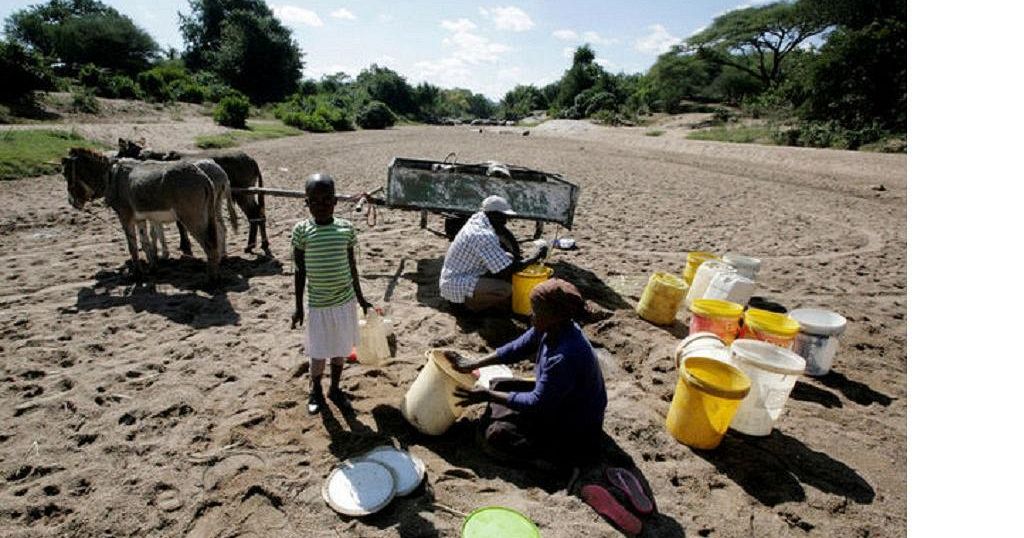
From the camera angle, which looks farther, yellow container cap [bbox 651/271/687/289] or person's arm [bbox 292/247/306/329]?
yellow container cap [bbox 651/271/687/289]

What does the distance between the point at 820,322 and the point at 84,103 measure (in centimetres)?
2837

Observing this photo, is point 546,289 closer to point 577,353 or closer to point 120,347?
point 577,353

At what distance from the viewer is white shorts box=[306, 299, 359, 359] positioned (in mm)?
3445

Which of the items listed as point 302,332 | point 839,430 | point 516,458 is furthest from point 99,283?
point 839,430

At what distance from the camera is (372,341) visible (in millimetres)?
4020

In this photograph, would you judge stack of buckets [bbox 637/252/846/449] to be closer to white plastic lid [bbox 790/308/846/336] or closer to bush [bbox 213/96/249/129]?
white plastic lid [bbox 790/308/846/336]

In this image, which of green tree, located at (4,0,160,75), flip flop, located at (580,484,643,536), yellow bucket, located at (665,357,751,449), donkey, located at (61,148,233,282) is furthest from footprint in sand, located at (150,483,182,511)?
green tree, located at (4,0,160,75)

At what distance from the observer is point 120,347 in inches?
175

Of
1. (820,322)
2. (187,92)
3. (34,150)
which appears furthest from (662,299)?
(187,92)

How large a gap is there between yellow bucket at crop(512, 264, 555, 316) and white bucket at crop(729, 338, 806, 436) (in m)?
2.08

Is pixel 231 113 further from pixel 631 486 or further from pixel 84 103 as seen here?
pixel 631 486

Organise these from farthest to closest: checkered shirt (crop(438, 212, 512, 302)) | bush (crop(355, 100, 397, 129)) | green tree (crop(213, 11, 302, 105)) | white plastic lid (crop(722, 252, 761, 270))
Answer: green tree (crop(213, 11, 302, 105)) < bush (crop(355, 100, 397, 129)) < white plastic lid (crop(722, 252, 761, 270)) < checkered shirt (crop(438, 212, 512, 302))

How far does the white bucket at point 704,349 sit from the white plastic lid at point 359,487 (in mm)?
2184

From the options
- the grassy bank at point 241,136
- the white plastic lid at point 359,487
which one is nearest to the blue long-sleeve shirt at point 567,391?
the white plastic lid at point 359,487
